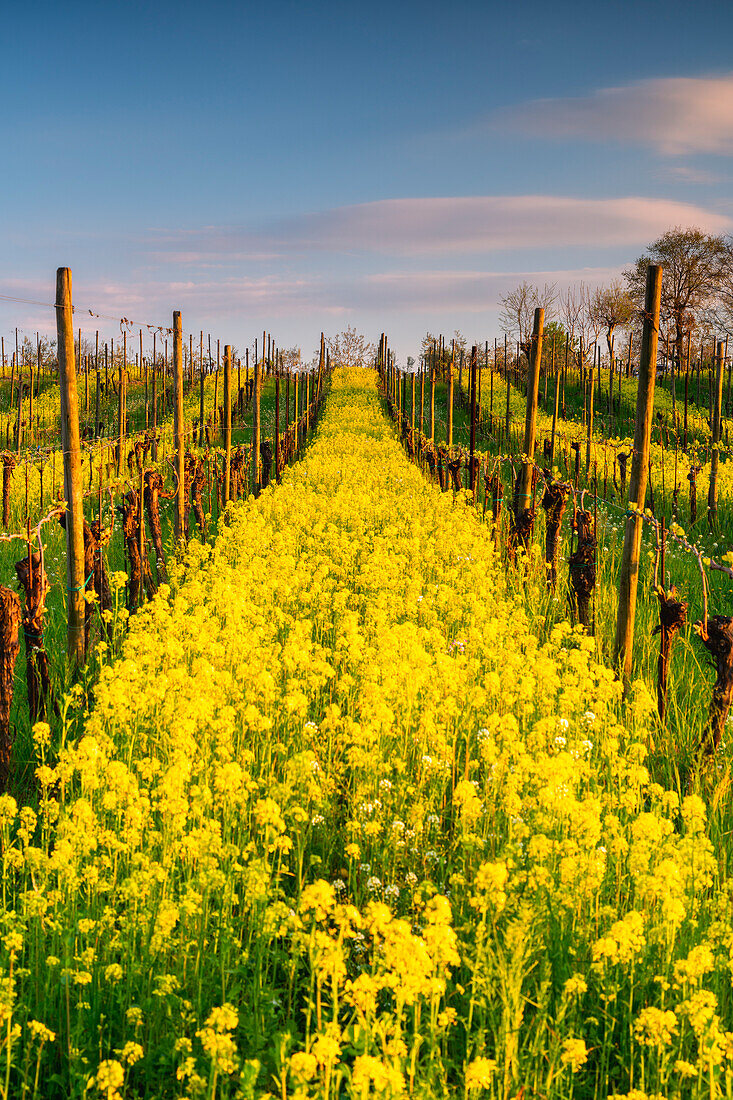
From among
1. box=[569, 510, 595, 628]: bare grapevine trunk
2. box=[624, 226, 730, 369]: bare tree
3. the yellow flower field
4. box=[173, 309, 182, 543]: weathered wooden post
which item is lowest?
the yellow flower field

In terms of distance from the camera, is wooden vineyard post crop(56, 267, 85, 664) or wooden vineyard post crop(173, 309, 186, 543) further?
wooden vineyard post crop(173, 309, 186, 543)

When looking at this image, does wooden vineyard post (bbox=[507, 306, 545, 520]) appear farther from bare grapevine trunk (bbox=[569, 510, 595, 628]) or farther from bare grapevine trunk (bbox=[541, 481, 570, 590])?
bare grapevine trunk (bbox=[569, 510, 595, 628])

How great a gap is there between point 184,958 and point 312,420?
3645 cm

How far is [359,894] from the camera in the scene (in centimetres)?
403

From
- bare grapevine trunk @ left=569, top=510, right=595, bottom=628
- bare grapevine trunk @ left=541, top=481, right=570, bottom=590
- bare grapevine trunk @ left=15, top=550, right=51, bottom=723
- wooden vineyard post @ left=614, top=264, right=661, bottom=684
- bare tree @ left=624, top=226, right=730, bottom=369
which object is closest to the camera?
bare grapevine trunk @ left=15, top=550, right=51, bottom=723

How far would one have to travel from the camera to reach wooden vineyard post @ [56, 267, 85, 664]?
273 inches

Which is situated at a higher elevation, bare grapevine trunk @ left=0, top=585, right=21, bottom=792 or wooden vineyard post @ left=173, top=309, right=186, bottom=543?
wooden vineyard post @ left=173, top=309, right=186, bottom=543

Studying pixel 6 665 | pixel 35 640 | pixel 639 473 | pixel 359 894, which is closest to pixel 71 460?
pixel 35 640

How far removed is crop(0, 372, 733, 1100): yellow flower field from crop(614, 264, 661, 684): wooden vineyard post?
100cm

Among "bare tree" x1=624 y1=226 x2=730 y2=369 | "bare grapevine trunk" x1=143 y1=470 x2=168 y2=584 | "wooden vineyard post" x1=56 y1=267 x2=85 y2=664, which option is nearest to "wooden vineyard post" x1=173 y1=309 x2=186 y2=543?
"bare grapevine trunk" x1=143 y1=470 x2=168 y2=584

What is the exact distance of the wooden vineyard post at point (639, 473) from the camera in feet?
23.0

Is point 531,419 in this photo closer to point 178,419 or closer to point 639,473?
point 639,473

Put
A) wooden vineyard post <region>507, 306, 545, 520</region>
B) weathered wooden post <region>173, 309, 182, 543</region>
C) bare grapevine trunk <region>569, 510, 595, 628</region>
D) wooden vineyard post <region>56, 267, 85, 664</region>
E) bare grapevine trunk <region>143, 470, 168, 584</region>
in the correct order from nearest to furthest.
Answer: wooden vineyard post <region>56, 267, 85, 664</region> < bare grapevine trunk <region>569, 510, 595, 628</region> < bare grapevine trunk <region>143, 470, 168, 584</region> < wooden vineyard post <region>507, 306, 545, 520</region> < weathered wooden post <region>173, 309, 182, 543</region>

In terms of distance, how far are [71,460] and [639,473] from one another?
4855 millimetres
